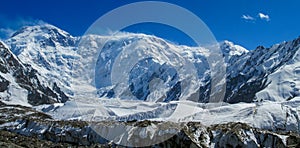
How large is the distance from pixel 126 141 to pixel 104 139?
14.8 metres

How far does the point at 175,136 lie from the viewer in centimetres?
13750

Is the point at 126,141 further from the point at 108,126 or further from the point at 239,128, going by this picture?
the point at 239,128

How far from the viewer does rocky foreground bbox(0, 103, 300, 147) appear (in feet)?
433

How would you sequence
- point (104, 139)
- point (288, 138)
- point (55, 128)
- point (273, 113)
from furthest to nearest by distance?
1. point (273, 113)
2. point (55, 128)
3. point (104, 139)
4. point (288, 138)

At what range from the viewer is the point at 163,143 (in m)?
138

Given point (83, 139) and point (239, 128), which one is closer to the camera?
Answer: point (239, 128)

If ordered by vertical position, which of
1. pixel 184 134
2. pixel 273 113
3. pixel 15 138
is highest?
pixel 273 113

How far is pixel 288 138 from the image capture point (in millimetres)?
131625

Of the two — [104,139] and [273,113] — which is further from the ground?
[273,113]

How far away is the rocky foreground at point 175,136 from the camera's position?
5192 inches

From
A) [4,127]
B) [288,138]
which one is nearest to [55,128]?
[4,127]

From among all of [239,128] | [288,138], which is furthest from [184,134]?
[288,138]

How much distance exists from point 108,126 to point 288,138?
214 ft

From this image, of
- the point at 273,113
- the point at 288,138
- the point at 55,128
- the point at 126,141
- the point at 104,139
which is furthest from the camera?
the point at 273,113
